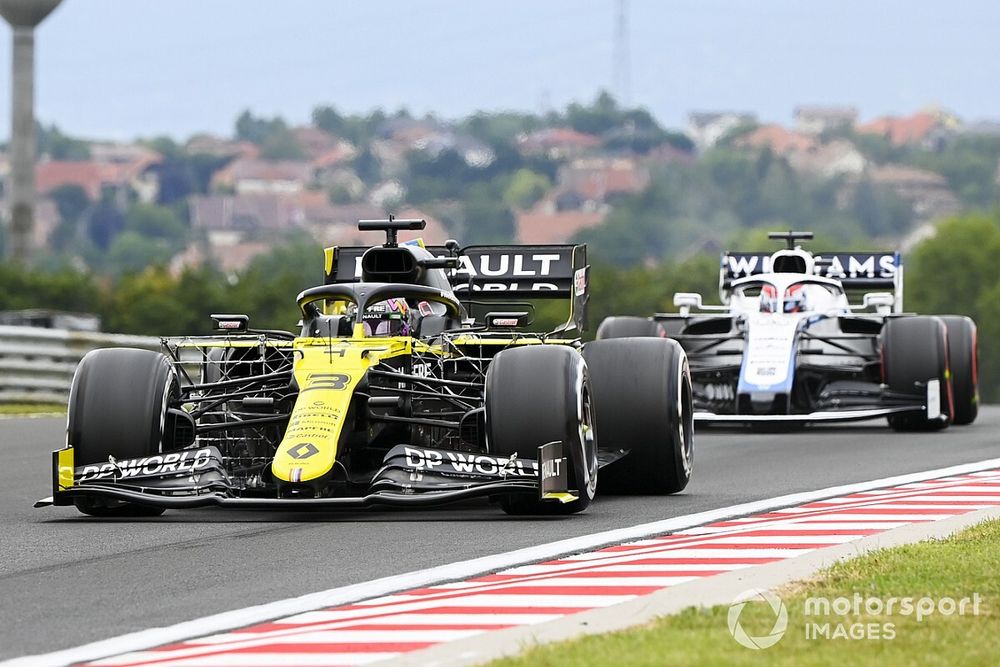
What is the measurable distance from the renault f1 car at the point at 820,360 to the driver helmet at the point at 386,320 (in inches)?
324

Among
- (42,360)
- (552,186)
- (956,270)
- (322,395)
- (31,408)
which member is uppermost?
(552,186)

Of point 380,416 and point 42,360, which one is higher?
point 380,416

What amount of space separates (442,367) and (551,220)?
10046 cm

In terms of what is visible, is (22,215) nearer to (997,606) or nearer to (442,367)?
(442,367)

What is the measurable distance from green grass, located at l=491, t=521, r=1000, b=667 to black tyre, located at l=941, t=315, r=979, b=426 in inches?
536

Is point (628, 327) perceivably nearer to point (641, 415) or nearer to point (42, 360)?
point (42, 360)

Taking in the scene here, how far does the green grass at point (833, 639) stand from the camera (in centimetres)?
667

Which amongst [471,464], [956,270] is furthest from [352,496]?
[956,270]

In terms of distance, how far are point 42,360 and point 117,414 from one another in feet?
50.9

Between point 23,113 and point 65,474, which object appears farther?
point 23,113

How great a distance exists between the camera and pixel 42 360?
2720cm

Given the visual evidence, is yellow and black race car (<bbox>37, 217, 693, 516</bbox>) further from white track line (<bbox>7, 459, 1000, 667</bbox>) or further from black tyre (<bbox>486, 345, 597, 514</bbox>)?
white track line (<bbox>7, 459, 1000, 667</bbox>)

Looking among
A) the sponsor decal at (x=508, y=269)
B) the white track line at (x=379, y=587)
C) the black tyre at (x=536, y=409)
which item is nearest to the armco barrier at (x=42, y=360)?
the sponsor decal at (x=508, y=269)

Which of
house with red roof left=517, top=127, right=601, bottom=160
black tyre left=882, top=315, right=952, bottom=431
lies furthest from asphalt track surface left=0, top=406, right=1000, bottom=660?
house with red roof left=517, top=127, right=601, bottom=160
